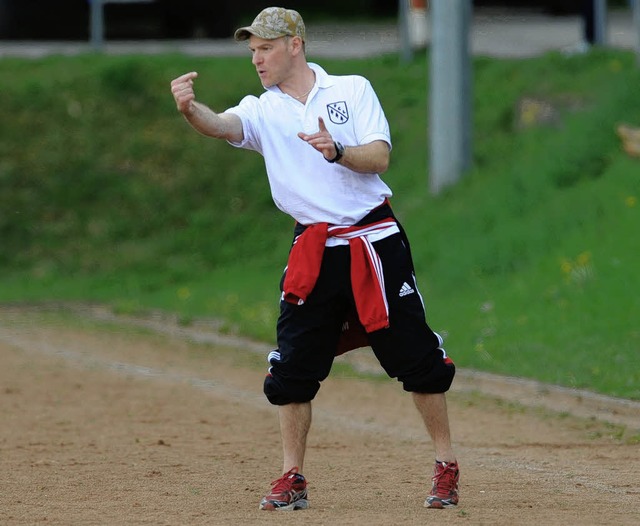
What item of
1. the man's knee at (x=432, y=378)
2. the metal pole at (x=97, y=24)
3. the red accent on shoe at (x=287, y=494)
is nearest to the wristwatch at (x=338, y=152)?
the man's knee at (x=432, y=378)

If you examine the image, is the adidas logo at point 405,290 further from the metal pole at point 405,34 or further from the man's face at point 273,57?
the metal pole at point 405,34

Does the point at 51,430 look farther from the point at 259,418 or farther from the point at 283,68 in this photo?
the point at 283,68

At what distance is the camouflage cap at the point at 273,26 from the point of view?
609 centimetres

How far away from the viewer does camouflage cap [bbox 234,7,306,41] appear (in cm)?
609

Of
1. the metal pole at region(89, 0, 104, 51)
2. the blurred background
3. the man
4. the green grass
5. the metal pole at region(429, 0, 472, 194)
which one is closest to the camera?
the man

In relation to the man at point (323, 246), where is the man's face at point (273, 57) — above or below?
above

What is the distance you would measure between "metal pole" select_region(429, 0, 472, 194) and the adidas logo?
382 inches

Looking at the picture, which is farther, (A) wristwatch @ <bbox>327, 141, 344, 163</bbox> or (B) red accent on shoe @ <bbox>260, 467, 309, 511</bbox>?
(B) red accent on shoe @ <bbox>260, 467, 309, 511</bbox>

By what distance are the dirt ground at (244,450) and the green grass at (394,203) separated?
1273mm

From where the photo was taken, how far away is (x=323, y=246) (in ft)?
19.9

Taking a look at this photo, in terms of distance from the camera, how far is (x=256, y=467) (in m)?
7.47

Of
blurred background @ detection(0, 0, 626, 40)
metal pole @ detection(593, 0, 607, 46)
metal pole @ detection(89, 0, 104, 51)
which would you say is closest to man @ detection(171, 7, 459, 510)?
metal pole @ detection(593, 0, 607, 46)

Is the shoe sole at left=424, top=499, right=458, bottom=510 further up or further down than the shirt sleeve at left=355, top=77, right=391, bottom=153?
further down

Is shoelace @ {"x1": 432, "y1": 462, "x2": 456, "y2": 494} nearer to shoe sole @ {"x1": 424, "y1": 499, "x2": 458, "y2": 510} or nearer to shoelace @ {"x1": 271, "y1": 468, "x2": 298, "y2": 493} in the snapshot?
shoe sole @ {"x1": 424, "y1": 499, "x2": 458, "y2": 510}
